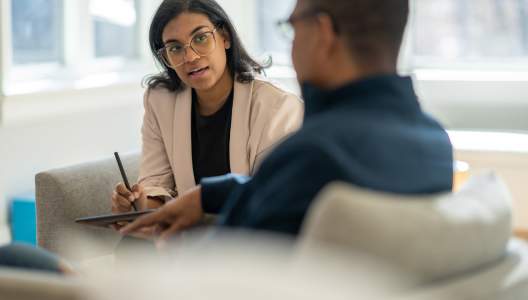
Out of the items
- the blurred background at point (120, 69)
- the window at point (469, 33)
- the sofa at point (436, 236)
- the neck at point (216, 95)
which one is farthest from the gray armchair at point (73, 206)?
the window at point (469, 33)

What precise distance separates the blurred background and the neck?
110 centimetres

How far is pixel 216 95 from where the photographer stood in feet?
9.85

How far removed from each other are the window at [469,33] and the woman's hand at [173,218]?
150 inches

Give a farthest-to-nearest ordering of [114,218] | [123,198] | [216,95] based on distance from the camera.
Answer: [216,95], [123,198], [114,218]

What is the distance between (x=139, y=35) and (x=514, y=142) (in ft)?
6.57

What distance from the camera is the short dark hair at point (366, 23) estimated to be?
1612 millimetres

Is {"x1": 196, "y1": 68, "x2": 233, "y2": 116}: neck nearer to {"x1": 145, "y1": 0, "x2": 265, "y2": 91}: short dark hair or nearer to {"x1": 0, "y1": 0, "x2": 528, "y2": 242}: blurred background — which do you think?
{"x1": 145, "y1": 0, "x2": 265, "y2": 91}: short dark hair

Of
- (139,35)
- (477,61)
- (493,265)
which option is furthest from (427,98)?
(493,265)

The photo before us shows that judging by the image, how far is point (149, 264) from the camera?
129cm

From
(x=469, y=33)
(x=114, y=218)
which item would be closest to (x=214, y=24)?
(x=114, y=218)

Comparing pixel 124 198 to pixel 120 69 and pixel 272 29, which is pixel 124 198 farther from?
pixel 272 29

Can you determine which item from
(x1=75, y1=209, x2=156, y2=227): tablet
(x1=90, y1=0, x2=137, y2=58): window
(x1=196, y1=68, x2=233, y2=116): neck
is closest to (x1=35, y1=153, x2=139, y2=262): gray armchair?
(x1=196, y1=68, x2=233, y2=116): neck

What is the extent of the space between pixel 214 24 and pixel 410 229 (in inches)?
73.8

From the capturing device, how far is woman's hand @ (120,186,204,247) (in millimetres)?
1975
